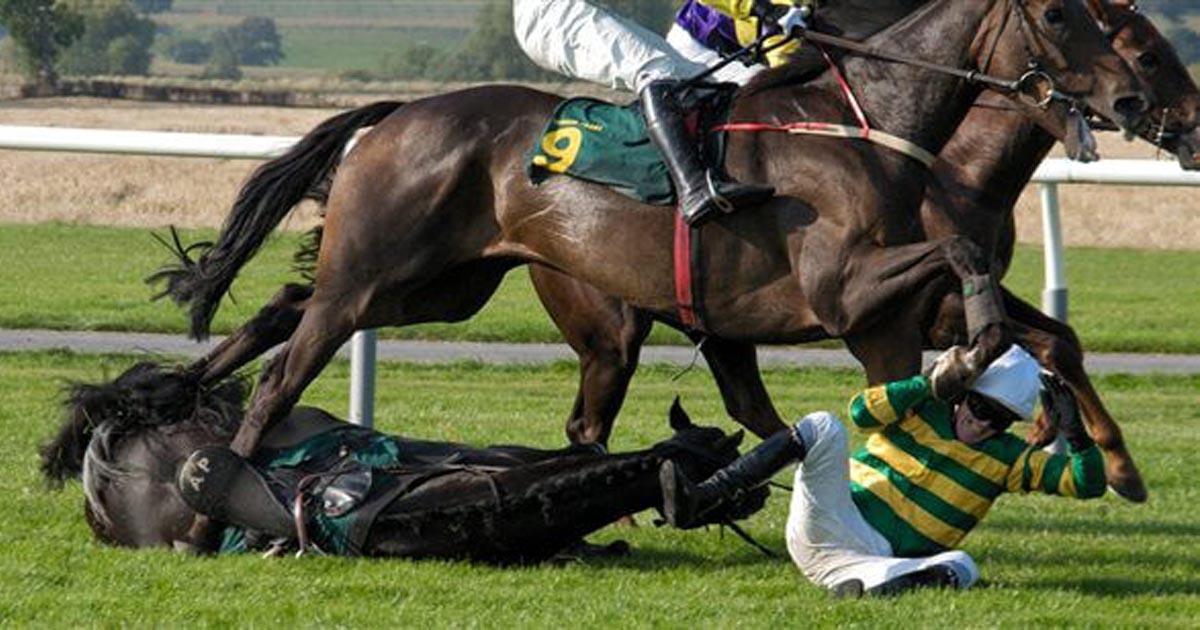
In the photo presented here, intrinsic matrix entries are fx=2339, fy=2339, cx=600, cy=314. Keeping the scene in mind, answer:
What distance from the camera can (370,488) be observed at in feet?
21.5

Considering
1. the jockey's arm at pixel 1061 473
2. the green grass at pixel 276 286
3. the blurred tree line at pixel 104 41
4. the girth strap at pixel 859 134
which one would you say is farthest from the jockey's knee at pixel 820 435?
the blurred tree line at pixel 104 41

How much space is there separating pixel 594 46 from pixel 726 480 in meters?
1.85

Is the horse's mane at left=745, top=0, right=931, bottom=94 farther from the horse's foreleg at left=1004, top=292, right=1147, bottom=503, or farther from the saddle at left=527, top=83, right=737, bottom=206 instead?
the horse's foreleg at left=1004, top=292, right=1147, bottom=503

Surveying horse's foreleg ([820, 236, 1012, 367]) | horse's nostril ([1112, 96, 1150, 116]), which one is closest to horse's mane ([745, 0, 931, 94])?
horse's foreleg ([820, 236, 1012, 367])

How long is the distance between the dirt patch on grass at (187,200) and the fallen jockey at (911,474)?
689 inches

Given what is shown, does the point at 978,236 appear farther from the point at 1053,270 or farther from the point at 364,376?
the point at 364,376

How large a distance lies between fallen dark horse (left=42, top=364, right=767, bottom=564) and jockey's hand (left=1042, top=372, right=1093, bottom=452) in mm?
870

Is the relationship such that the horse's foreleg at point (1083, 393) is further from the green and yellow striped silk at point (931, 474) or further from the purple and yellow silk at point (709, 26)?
the purple and yellow silk at point (709, 26)

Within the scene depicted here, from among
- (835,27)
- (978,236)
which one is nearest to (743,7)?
(835,27)

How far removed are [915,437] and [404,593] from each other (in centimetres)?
141

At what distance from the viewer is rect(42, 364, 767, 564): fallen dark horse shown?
6.45m

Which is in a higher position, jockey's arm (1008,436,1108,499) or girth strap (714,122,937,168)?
girth strap (714,122,937,168)

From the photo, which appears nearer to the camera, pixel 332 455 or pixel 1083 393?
pixel 332 455

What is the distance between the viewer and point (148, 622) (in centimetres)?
546
